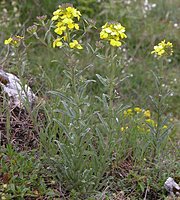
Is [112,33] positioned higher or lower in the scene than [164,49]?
higher

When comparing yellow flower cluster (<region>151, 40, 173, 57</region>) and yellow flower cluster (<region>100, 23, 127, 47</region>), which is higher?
yellow flower cluster (<region>100, 23, 127, 47</region>)

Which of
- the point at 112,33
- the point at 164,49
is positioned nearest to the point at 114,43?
the point at 112,33

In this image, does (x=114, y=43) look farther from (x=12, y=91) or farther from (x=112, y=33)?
(x=12, y=91)

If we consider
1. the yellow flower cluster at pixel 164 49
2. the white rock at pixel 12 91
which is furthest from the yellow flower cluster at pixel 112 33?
the white rock at pixel 12 91

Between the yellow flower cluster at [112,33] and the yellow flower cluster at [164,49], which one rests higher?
the yellow flower cluster at [112,33]

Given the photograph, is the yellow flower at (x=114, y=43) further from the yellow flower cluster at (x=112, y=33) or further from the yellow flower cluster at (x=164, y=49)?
the yellow flower cluster at (x=164, y=49)

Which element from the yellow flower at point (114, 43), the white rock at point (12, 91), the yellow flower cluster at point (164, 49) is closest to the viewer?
the yellow flower at point (114, 43)

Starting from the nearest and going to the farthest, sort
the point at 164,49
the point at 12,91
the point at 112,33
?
the point at 112,33 → the point at 164,49 → the point at 12,91

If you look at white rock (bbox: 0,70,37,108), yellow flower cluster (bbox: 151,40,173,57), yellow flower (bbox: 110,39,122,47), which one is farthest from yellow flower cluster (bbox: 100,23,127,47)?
white rock (bbox: 0,70,37,108)

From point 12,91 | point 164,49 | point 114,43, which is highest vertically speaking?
point 114,43

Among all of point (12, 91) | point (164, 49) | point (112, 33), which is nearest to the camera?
point (112, 33)

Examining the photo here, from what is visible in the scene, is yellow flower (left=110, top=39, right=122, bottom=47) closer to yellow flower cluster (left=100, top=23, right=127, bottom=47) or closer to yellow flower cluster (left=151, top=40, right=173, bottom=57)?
yellow flower cluster (left=100, top=23, right=127, bottom=47)

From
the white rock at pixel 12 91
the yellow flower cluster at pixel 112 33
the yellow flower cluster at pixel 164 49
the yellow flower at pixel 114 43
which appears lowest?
the white rock at pixel 12 91

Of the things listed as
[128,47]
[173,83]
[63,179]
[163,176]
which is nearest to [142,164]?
[163,176]
